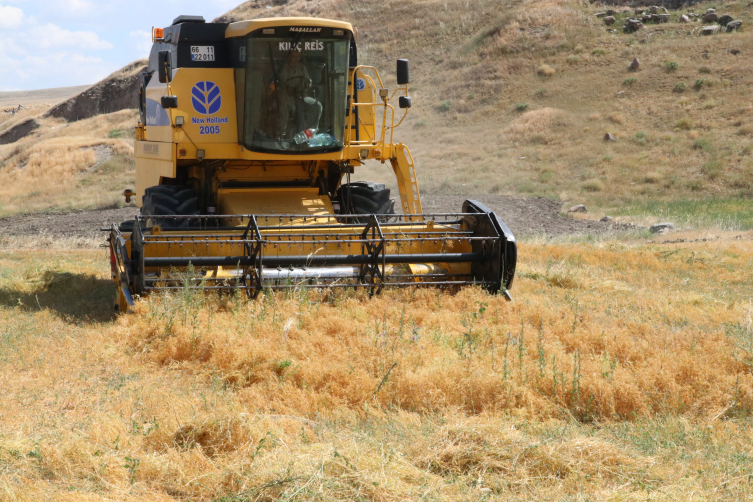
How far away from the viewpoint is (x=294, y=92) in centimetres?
943

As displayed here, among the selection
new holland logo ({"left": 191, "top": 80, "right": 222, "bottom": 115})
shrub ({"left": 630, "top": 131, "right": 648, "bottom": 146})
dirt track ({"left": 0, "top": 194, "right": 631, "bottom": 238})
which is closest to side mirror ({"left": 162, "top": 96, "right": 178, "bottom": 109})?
new holland logo ({"left": 191, "top": 80, "right": 222, "bottom": 115})

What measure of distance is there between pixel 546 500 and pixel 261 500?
4.61 feet

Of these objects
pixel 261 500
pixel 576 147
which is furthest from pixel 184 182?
pixel 576 147

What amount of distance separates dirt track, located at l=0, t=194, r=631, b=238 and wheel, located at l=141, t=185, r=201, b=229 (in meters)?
9.53

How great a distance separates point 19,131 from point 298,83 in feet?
157

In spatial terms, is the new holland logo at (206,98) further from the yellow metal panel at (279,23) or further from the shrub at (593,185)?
the shrub at (593,185)

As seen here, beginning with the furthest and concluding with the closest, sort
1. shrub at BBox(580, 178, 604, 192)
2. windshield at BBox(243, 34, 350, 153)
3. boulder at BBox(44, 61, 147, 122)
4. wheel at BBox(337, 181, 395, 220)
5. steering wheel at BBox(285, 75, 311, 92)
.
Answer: boulder at BBox(44, 61, 147, 122), shrub at BBox(580, 178, 604, 192), wheel at BBox(337, 181, 395, 220), steering wheel at BBox(285, 75, 311, 92), windshield at BBox(243, 34, 350, 153)

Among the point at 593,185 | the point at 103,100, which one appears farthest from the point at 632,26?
the point at 103,100

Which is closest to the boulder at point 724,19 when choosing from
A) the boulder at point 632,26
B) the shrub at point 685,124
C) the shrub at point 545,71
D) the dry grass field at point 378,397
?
the boulder at point 632,26

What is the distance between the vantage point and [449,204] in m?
23.0

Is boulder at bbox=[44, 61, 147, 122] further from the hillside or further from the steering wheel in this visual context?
the steering wheel

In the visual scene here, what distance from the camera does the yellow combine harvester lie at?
7926mm

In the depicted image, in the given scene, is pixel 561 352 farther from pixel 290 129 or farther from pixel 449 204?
pixel 449 204

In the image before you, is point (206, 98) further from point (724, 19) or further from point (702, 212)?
point (724, 19)
